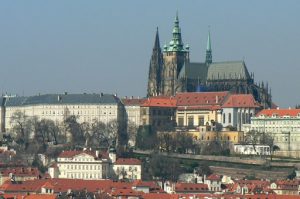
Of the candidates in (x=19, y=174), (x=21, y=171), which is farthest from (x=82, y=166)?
(x=19, y=174)

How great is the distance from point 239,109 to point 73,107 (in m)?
23.8

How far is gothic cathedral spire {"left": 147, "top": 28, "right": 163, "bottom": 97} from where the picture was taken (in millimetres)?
160875

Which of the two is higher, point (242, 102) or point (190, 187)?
point (242, 102)

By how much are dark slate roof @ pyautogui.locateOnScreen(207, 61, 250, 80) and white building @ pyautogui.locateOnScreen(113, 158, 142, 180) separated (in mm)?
35878

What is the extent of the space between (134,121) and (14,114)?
56.2 ft

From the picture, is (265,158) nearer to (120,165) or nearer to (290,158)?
(290,158)

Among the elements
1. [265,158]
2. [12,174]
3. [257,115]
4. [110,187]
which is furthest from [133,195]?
[257,115]

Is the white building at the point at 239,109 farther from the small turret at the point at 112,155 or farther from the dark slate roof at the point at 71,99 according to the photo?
the small turret at the point at 112,155

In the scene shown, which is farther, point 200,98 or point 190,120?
point 200,98

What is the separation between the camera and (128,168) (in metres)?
121

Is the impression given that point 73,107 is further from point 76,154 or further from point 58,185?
point 58,185

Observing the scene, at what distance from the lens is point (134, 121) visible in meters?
157

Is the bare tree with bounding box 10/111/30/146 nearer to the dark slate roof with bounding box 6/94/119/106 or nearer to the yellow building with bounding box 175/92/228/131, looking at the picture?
the dark slate roof with bounding box 6/94/119/106

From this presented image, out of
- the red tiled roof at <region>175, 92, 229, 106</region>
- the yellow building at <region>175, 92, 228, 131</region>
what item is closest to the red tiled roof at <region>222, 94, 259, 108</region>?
the yellow building at <region>175, 92, 228, 131</region>
